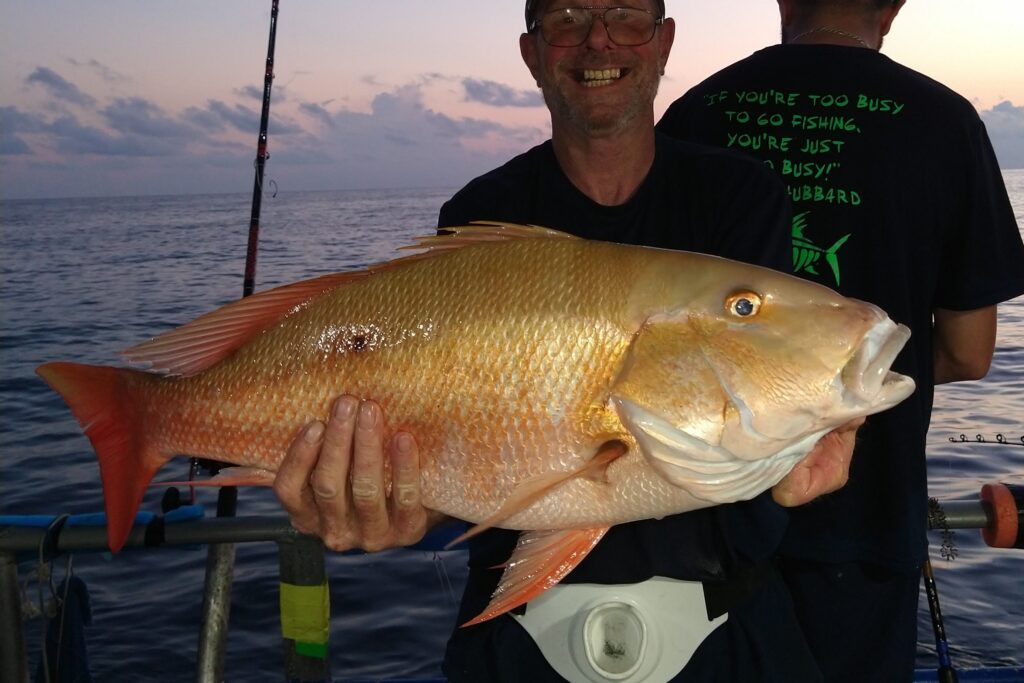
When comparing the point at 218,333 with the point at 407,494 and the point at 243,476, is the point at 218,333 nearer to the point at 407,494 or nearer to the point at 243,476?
the point at 243,476

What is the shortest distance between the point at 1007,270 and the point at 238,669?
532 cm

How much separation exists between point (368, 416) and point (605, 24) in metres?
1.39

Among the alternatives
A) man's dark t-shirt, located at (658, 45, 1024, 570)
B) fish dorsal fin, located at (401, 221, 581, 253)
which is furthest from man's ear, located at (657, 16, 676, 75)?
fish dorsal fin, located at (401, 221, 581, 253)

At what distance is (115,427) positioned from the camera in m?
2.13

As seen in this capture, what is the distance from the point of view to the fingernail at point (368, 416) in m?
1.93

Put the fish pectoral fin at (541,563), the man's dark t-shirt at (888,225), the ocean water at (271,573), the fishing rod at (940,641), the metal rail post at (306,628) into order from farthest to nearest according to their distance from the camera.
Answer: the ocean water at (271,573)
the metal rail post at (306,628)
the fishing rod at (940,641)
the man's dark t-shirt at (888,225)
the fish pectoral fin at (541,563)

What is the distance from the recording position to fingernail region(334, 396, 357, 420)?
6.36 feet

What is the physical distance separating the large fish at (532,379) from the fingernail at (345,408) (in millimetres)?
34

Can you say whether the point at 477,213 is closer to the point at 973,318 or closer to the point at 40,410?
the point at 973,318

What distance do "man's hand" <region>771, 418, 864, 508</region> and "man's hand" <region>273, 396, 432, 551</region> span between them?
35.4 inches

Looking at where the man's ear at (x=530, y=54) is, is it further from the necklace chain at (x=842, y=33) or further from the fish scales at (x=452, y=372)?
the necklace chain at (x=842, y=33)

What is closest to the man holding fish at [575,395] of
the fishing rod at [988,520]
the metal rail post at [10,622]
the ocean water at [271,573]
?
the ocean water at [271,573]

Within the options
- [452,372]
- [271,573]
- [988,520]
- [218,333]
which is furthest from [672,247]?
[271,573]

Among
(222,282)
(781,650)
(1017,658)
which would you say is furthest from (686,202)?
(222,282)
